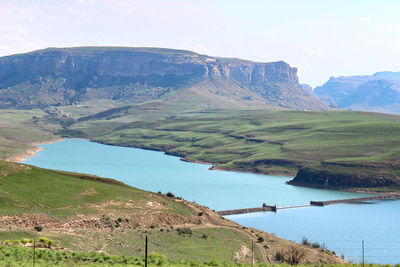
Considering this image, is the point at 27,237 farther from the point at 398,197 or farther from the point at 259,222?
the point at 398,197

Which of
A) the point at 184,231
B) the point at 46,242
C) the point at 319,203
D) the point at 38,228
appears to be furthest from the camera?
the point at 319,203

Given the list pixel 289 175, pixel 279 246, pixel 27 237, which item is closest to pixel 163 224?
pixel 279 246

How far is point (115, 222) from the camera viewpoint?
6625 centimetres

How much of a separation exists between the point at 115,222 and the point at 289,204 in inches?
3298

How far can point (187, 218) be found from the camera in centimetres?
7469

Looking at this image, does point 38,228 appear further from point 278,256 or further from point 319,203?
point 319,203

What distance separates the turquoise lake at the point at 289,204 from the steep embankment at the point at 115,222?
2278cm

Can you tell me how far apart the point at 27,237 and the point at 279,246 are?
2946 cm

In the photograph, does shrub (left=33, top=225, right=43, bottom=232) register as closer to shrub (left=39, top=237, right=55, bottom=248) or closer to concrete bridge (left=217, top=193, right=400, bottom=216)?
shrub (left=39, top=237, right=55, bottom=248)

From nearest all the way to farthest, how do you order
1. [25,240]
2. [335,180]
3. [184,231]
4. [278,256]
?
[25,240]
[278,256]
[184,231]
[335,180]

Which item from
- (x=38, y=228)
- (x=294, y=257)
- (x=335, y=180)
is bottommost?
(x=294, y=257)

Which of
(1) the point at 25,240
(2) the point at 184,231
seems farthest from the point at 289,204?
(1) the point at 25,240

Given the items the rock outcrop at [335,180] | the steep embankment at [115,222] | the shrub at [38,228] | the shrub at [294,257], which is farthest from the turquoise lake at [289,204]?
the shrub at [38,228]

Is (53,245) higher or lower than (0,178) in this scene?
lower
